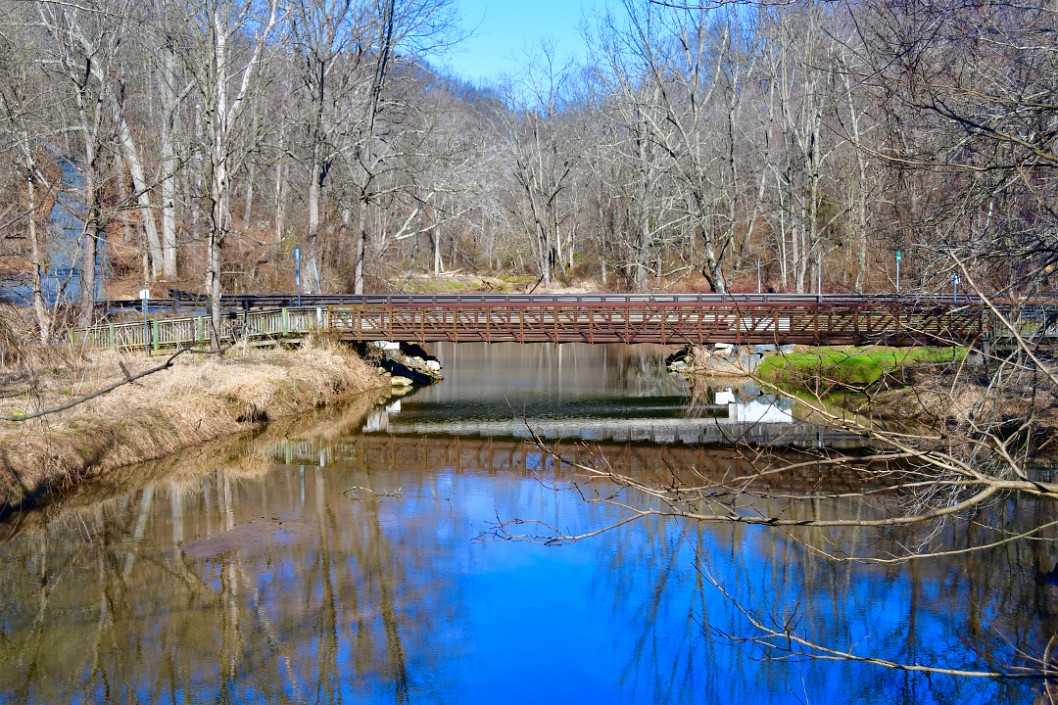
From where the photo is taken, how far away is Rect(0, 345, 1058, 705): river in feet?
29.8

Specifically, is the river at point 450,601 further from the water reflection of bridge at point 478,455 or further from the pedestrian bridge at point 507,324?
the pedestrian bridge at point 507,324

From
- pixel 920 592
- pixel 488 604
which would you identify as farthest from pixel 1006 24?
pixel 488 604

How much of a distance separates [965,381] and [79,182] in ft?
111

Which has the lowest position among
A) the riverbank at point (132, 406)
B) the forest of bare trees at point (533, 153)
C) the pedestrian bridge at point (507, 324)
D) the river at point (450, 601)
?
the river at point (450, 601)

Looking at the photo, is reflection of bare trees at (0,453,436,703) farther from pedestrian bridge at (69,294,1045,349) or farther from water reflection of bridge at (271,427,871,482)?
pedestrian bridge at (69,294,1045,349)

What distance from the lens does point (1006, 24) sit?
1023cm

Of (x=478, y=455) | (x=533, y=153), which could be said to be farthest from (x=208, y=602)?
(x=533, y=153)

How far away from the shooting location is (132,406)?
62.7 ft

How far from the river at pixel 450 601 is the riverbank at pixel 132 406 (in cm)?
69

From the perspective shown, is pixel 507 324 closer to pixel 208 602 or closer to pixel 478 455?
pixel 478 455

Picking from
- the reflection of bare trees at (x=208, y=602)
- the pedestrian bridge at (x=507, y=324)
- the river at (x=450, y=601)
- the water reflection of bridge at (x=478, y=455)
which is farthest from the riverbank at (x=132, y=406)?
the water reflection of bridge at (x=478, y=455)

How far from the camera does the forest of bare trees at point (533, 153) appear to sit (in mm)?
10273

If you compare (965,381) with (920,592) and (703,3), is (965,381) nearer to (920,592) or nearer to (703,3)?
(920,592)

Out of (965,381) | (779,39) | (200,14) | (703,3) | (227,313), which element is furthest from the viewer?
(779,39)
